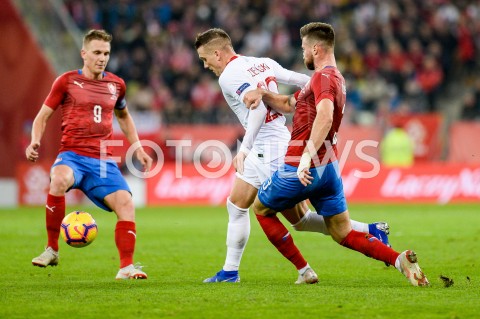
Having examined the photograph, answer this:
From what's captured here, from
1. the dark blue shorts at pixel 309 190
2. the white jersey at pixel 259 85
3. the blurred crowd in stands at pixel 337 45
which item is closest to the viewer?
the dark blue shorts at pixel 309 190

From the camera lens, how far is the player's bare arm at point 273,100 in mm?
8320

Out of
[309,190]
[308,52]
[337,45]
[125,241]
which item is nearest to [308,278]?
[309,190]

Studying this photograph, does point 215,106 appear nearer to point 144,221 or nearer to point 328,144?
point 144,221

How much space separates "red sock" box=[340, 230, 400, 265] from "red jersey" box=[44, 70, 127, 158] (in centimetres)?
279

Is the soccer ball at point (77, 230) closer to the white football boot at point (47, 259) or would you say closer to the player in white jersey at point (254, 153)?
the white football boot at point (47, 259)

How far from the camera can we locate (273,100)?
8523 millimetres

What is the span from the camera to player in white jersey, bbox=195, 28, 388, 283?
28.0 ft

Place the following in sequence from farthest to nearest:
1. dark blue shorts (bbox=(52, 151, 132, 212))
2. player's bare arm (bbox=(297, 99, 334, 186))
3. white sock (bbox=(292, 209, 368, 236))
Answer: dark blue shorts (bbox=(52, 151, 132, 212)), white sock (bbox=(292, 209, 368, 236)), player's bare arm (bbox=(297, 99, 334, 186))

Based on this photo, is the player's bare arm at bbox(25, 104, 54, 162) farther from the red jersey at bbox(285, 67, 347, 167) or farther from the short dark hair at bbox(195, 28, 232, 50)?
the red jersey at bbox(285, 67, 347, 167)

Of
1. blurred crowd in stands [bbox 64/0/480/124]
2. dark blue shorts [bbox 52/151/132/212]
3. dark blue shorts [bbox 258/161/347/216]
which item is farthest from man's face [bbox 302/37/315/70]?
blurred crowd in stands [bbox 64/0/480/124]

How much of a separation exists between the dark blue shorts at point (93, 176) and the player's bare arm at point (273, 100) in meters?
1.72

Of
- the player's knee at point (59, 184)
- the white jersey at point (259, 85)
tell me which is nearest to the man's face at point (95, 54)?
the player's knee at point (59, 184)

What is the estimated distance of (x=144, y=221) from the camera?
17.3m

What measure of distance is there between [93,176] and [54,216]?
0.56 m
